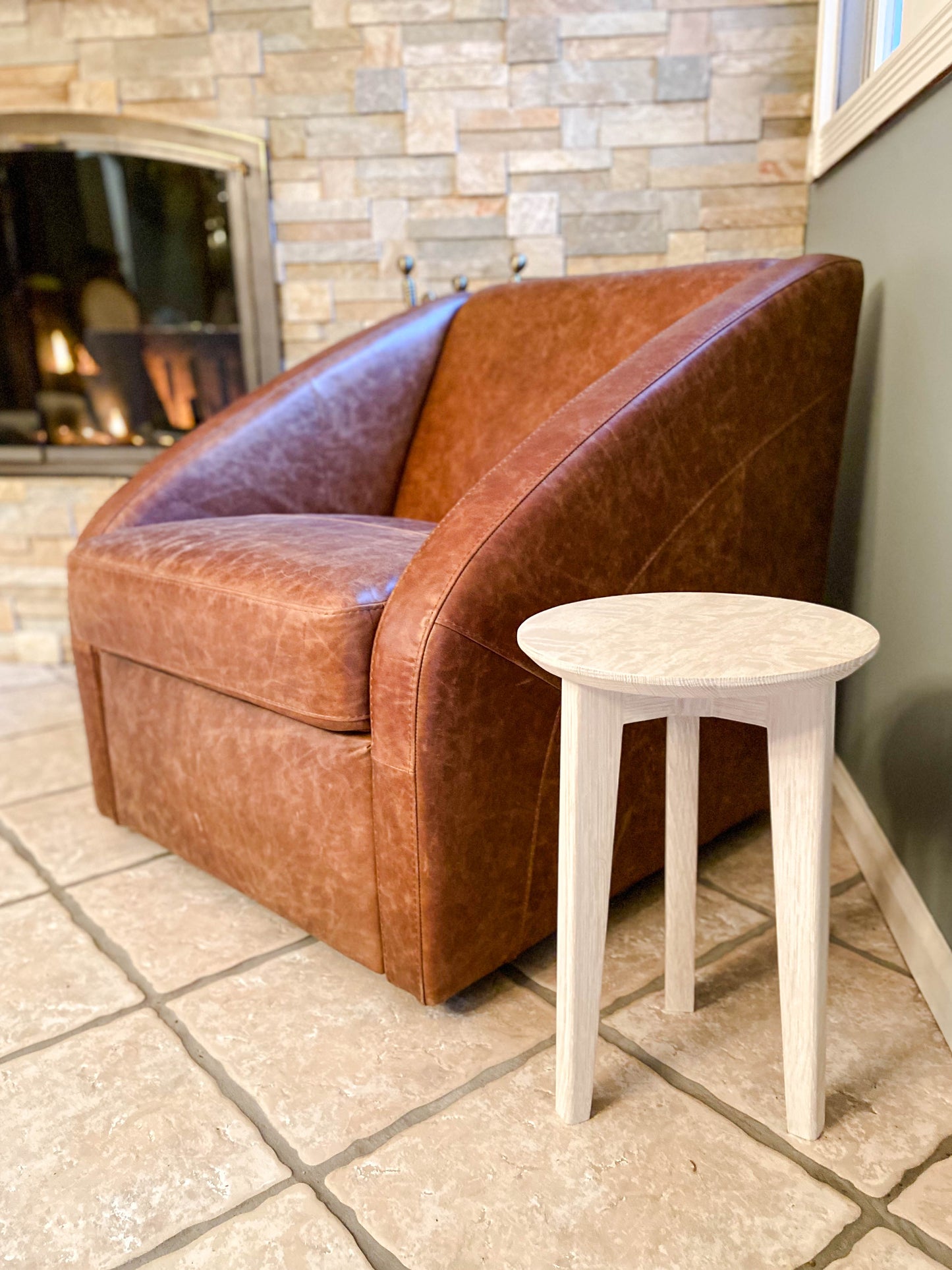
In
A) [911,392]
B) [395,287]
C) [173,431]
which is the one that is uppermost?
[395,287]

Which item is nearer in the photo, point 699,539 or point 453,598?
point 453,598

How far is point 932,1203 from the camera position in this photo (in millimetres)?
818

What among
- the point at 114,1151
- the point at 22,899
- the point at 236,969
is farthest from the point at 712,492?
the point at 22,899

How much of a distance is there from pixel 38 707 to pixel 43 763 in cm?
39

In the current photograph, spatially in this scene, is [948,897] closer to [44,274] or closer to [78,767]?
[78,767]

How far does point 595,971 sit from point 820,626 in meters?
0.37

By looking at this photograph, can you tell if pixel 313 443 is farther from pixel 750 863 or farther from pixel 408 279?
pixel 750 863

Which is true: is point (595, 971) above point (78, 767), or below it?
above

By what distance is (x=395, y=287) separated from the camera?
233 cm

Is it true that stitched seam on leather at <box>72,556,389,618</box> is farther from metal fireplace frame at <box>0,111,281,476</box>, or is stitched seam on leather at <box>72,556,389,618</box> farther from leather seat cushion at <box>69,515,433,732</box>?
metal fireplace frame at <box>0,111,281,476</box>

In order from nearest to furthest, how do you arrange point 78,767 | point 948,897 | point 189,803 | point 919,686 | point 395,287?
point 948,897
point 919,686
point 189,803
point 78,767
point 395,287

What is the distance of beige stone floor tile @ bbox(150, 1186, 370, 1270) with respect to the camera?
2.56 ft

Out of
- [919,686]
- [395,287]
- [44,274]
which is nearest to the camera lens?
[919,686]

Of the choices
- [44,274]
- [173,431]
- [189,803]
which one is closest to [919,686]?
[189,803]
